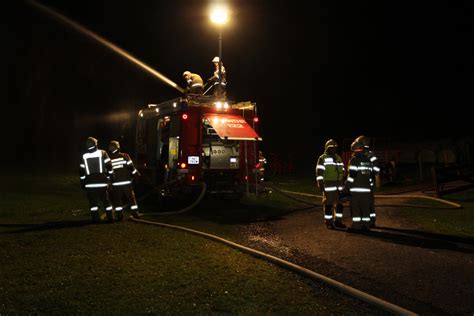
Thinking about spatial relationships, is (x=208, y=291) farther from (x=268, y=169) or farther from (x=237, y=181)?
(x=268, y=169)

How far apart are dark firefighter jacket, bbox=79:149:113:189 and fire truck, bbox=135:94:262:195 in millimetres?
2154

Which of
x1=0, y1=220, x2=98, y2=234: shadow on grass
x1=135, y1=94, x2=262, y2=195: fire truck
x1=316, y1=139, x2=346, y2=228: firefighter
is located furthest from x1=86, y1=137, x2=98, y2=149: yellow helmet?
x1=316, y1=139, x2=346, y2=228: firefighter

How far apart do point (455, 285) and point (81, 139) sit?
4752cm

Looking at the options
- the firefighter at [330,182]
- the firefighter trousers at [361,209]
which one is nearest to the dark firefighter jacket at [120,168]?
the firefighter at [330,182]

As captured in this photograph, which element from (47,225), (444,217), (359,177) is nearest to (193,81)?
(47,225)

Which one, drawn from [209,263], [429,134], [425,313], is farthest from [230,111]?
[429,134]

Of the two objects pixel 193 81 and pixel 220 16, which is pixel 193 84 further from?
pixel 220 16

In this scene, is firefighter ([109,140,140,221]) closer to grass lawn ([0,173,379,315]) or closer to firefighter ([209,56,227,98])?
grass lawn ([0,173,379,315])

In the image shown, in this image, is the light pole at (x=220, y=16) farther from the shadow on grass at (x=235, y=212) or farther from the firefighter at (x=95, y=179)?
the firefighter at (x=95, y=179)

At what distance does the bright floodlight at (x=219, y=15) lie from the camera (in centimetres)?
1175

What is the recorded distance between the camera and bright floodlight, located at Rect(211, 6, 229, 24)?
1175 centimetres

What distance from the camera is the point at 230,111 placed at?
11.2 meters

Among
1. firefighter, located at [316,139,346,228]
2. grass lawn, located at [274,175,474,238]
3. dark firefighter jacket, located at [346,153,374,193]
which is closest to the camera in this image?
grass lawn, located at [274,175,474,238]

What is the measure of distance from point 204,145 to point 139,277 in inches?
262
